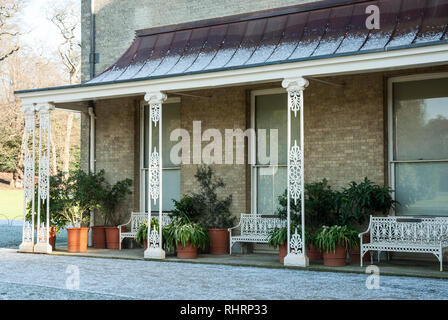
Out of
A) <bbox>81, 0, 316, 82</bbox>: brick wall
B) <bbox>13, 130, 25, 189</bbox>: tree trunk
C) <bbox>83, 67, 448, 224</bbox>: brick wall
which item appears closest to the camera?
<bbox>83, 67, 448, 224</bbox>: brick wall

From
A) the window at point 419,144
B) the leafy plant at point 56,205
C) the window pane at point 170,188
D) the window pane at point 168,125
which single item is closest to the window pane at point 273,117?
the window pane at point 168,125

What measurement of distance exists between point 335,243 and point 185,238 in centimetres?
298

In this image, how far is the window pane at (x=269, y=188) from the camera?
13328 mm

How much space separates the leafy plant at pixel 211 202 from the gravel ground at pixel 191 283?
2205mm

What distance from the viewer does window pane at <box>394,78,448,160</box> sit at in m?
11.5

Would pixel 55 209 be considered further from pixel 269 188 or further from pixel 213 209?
pixel 269 188

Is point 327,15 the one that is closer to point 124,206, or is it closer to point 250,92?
point 250,92

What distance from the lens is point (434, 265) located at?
35.7 feet

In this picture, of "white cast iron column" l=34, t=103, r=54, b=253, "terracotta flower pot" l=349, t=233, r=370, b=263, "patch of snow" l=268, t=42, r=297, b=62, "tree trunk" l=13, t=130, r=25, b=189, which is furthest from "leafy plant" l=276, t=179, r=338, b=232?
"tree trunk" l=13, t=130, r=25, b=189

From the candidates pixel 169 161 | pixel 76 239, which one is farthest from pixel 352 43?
pixel 76 239

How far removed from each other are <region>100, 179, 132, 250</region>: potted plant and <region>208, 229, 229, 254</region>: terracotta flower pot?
2.40m

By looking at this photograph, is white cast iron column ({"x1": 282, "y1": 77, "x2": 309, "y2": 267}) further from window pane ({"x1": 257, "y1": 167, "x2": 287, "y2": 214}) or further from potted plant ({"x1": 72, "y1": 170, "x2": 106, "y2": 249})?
potted plant ({"x1": 72, "y1": 170, "x2": 106, "y2": 249})

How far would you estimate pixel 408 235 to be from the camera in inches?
422

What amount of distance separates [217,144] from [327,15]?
3.58m
